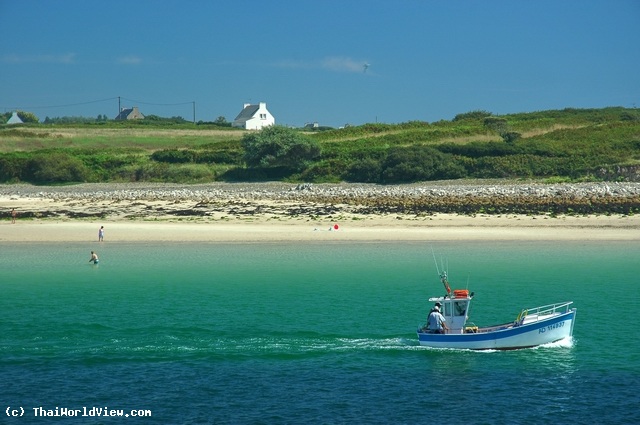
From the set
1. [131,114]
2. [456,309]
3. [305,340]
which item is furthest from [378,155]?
[131,114]

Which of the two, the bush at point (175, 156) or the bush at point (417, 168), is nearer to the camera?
the bush at point (417, 168)

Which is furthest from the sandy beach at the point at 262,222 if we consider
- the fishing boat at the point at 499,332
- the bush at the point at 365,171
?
the fishing boat at the point at 499,332

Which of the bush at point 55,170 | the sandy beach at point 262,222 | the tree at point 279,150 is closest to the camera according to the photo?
the sandy beach at point 262,222

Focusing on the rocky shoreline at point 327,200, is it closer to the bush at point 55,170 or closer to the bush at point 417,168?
the bush at point 417,168

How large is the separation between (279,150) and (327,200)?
1607 centimetres

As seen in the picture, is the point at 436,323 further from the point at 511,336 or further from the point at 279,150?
the point at 279,150

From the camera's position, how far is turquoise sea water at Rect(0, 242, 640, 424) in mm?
17031

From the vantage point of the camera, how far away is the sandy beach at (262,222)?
1533 inches

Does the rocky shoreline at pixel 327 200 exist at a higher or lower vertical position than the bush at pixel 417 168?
lower

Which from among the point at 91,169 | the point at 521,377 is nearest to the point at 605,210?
the point at 521,377

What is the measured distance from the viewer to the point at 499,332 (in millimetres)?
20641

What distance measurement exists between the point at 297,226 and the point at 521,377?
23862 millimetres

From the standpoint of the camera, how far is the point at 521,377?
1886 cm

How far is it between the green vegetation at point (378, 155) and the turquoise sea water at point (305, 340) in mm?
26590
